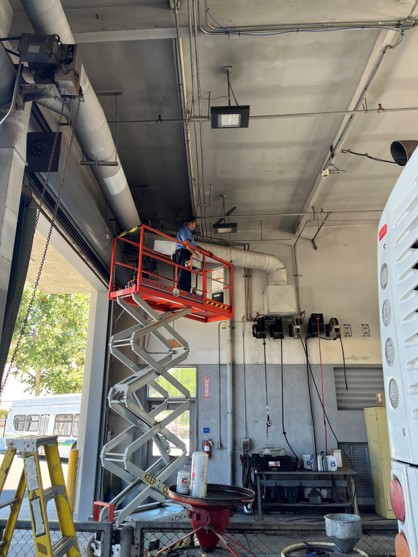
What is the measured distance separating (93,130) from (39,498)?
3.68 metres

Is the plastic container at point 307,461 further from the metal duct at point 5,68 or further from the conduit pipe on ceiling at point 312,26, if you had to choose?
the metal duct at point 5,68

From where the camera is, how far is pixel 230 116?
4.69 meters

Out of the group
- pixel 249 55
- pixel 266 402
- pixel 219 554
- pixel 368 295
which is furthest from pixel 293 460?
pixel 249 55

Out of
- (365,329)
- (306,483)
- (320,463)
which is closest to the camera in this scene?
(320,463)

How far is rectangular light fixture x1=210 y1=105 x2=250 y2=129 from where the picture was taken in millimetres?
4598

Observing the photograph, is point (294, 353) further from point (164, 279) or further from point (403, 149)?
point (403, 149)

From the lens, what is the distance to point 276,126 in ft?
20.1

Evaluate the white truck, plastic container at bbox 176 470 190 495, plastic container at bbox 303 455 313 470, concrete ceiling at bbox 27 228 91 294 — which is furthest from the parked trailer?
the white truck

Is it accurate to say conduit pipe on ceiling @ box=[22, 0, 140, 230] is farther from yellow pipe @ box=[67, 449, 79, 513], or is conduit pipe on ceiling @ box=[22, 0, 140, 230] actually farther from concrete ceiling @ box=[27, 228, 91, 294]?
yellow pipe @ box=[67, 449, 79, 513]

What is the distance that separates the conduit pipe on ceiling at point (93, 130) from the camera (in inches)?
123

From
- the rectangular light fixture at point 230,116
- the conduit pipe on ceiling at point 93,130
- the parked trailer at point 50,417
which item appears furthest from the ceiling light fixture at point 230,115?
the parked trailer at point 50,417

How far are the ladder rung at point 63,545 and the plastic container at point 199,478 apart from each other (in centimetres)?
94

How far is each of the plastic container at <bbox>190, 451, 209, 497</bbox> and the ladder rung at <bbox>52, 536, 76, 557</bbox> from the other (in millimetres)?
944

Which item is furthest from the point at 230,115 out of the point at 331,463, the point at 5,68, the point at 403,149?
the point at 331,463
